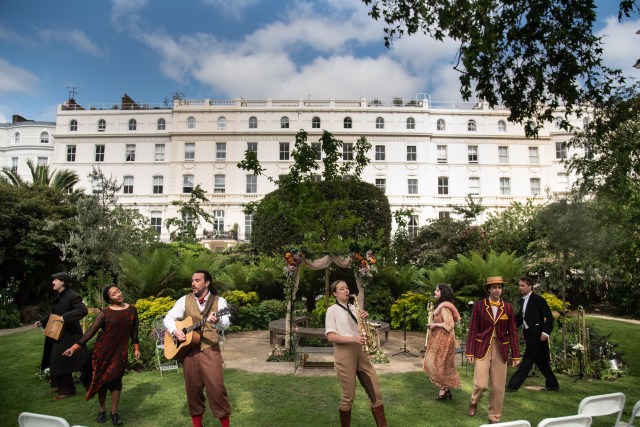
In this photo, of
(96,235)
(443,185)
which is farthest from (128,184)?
(96,235)

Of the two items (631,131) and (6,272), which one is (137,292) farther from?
(631,131)

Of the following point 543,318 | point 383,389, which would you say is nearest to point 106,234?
point 383,389

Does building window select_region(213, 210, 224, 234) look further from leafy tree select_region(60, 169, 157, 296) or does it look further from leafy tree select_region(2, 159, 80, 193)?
leafy tree select_region(60, 169, 157, 296)

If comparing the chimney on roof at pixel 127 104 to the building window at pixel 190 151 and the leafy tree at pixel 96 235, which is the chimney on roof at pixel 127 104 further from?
the leafy tree at pixel 96 235

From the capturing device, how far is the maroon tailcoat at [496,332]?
6414 millimetres

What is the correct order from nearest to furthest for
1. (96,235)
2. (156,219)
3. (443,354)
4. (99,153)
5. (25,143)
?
1. (443,354)
2. (96,235)
3. (156,219)
4. (99,153)
5. (25,143)

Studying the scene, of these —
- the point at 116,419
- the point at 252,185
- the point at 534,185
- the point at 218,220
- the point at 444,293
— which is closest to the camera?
the point at 116,419

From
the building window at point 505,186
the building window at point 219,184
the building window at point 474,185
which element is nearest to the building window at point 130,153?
the building window at point 219,184

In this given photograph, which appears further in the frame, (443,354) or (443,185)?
(443,185)

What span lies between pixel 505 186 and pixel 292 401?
135 ft

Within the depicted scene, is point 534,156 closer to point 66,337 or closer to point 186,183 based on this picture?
point 186,183

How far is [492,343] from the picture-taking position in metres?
6.44

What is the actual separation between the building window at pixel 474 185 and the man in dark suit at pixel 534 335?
37529 mm

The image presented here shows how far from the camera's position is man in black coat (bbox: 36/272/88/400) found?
7223mm
